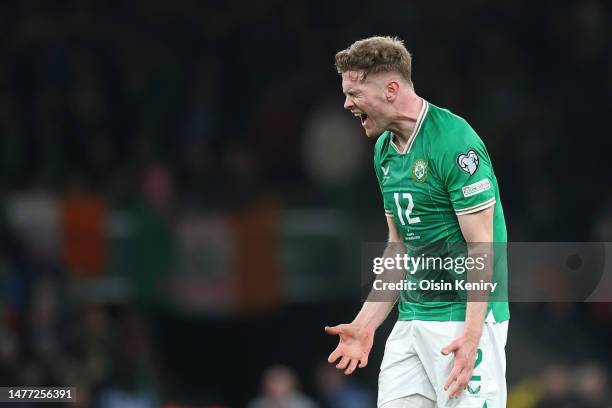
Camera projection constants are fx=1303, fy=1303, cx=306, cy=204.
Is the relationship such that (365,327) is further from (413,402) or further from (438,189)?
(438,189)

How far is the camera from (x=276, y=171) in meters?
13.9

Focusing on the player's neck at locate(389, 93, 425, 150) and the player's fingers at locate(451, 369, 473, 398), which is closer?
the player's fingers at locate(451, 369, 473, 398)

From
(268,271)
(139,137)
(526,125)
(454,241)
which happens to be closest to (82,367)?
(268,271)

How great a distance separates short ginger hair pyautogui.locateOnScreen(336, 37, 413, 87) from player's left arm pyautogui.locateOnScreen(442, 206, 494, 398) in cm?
65

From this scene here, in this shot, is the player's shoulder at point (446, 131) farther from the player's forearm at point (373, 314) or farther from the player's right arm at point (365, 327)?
the player's forearm at point (373, 314)

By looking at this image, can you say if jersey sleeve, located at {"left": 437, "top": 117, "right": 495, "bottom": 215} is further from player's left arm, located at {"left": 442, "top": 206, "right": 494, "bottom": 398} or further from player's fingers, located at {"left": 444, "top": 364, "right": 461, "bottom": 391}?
player's fingers, located at {"left": 444, "top": 364, "right": 461, "bottom": 391}

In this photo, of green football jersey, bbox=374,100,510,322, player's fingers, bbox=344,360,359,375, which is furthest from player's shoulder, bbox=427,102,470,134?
player's fingers, bbox=344,360,359,375

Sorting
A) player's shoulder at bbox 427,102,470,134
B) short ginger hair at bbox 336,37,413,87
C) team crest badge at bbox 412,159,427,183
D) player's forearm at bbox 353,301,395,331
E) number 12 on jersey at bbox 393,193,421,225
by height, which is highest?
short ginger hair at bbox 336,37,413,87

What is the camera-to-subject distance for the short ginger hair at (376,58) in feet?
17.4

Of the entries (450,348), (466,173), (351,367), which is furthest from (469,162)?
(351,367)

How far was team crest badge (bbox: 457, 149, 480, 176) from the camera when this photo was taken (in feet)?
17.1

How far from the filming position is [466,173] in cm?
520

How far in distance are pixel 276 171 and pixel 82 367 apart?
11.6 feet

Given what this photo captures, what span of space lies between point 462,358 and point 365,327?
588 mm
